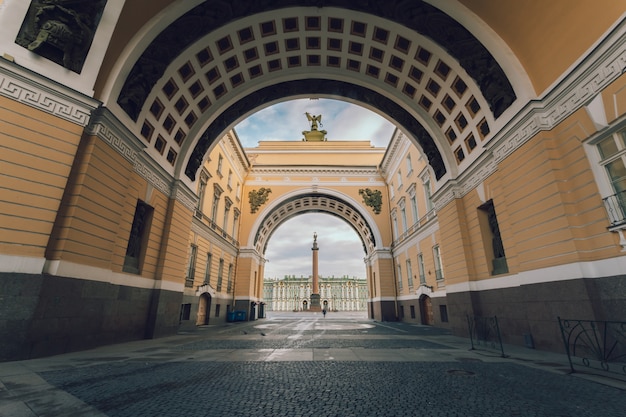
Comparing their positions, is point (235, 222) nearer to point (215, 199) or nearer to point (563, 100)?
point (215, 199)

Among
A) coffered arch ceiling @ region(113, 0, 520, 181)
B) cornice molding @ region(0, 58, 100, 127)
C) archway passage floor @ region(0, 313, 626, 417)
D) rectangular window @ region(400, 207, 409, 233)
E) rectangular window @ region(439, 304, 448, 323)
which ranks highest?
coffered arch ceiling @ region(113, 0, 520, 181)

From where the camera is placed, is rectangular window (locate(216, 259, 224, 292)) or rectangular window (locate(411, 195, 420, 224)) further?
rectangular window (locate(216, 259, 224, 292))

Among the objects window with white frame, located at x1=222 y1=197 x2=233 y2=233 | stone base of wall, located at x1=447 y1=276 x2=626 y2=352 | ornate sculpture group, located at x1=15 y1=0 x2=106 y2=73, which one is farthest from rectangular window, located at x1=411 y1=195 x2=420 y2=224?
ornate sculpture group, located at x1=15 y1=0 x2=106 y2=73

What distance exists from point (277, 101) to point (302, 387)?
1549 cm

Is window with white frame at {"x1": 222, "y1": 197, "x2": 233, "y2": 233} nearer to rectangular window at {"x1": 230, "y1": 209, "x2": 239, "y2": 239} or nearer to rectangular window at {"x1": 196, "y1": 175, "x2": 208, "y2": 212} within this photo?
rectangular window at {"x1": 230, "y1": 209, "x2": 239, "y2": 239}

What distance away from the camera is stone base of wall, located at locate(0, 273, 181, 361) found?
6.51 metres

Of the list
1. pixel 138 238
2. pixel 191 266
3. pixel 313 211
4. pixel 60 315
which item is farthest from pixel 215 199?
pixel 60 315

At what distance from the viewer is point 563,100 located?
854 centimetres

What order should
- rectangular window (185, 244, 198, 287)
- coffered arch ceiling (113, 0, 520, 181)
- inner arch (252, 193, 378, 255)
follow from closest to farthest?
coffered arch ceiling (113, 0, 520, 181) < rectangular window (185, 244, 198, 287) < inner arch (252, 193, 378, 255)

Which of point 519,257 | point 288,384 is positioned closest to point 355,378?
point 288,384

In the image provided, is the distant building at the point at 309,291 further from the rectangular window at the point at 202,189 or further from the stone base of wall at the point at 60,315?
the stone base of wall at the point at 60,315

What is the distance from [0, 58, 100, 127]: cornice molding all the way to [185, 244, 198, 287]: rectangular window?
12205 mm

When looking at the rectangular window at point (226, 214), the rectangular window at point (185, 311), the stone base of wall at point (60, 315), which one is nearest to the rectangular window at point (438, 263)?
the rectangular window at point (185, 311)

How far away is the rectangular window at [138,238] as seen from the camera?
11312 mm
